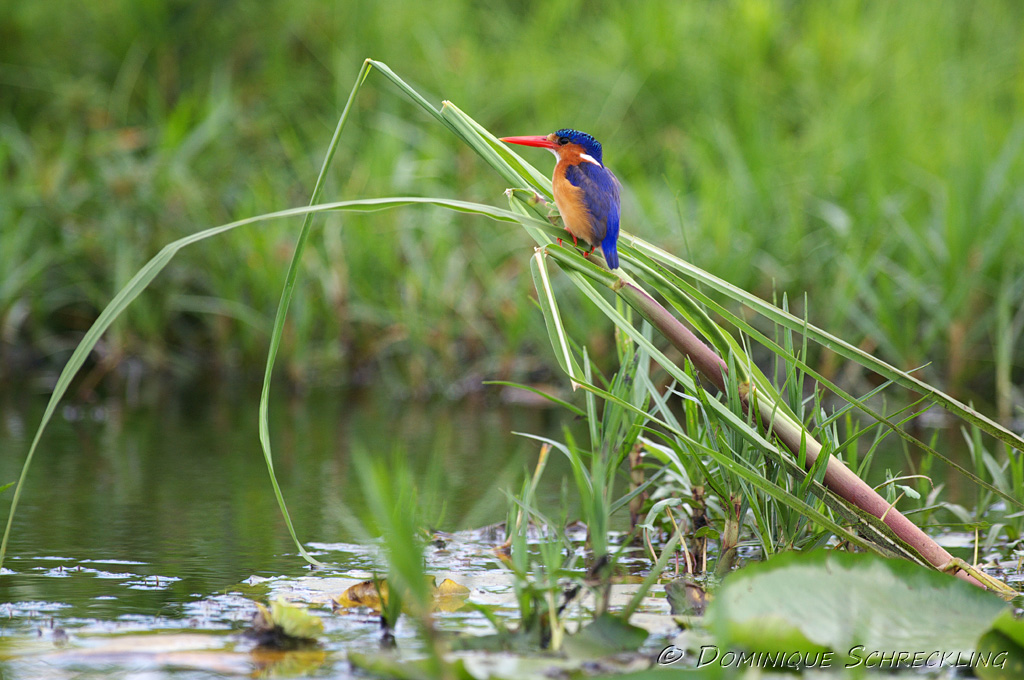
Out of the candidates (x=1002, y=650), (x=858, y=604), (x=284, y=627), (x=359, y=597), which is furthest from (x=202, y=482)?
(x=1002, y=650)

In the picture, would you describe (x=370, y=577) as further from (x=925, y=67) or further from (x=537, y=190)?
(x=925, y=67)

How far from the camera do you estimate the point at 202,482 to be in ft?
9.16

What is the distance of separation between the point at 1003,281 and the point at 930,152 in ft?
4.79

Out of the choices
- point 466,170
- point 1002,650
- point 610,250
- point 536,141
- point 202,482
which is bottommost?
point 1002,650

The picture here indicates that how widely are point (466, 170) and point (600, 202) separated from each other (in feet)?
13.7

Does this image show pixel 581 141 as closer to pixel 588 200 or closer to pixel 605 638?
pixel 588 200

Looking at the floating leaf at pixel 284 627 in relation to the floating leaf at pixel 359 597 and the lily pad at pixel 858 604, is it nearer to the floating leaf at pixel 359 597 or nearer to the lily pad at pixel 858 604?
the floating leaf at pixel 359 597

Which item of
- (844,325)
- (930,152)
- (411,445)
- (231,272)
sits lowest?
(411,445)

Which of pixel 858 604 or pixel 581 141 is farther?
pixel 581 141

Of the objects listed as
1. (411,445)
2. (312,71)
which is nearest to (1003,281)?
(411,445)

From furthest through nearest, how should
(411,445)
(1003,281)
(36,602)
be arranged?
1. (1003,281)
2. (411,445)
3. (36,602)

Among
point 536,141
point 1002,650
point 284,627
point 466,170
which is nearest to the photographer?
point 1002,650

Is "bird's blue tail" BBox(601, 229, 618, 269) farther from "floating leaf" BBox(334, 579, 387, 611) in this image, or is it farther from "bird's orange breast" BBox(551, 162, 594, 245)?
"floating leaf" BBox(334, 579, 387, 611)

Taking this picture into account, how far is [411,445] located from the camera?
11.1ft
